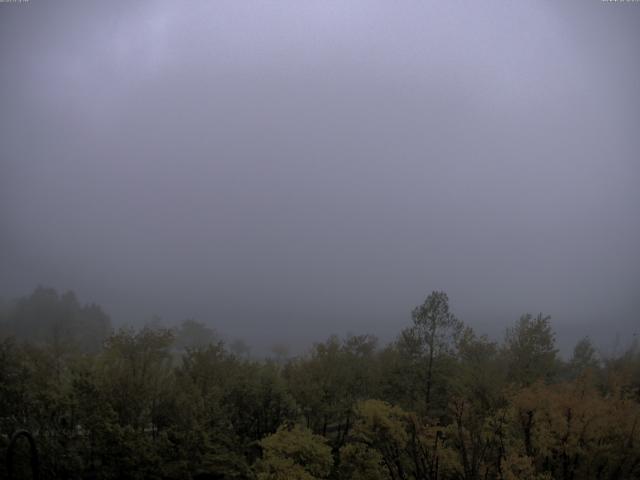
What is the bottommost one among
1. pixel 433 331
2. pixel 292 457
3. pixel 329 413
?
pixel 292 457

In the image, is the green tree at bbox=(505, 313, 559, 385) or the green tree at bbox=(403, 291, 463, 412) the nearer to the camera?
the green tree at bbox=(505, 313, 559, 385)

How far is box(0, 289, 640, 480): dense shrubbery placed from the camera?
1906 cm

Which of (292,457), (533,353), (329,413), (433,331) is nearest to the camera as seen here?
(292,457)

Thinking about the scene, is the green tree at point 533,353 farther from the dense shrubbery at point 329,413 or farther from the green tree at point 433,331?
the green tree at point 433,331

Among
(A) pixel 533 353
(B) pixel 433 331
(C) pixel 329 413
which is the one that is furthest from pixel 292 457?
(A) pixel 533 353

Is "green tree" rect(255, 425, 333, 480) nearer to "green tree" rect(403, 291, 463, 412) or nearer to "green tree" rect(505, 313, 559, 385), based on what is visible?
"green tree" rect(403, 291, 463, 412)

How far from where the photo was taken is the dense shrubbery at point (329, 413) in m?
19.1

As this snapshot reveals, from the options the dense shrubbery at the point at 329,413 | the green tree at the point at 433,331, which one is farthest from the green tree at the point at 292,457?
the green tree at the point at 433,331

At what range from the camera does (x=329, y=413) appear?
28188mm

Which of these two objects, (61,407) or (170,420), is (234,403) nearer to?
(170,420)

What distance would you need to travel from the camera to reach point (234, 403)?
2612cm

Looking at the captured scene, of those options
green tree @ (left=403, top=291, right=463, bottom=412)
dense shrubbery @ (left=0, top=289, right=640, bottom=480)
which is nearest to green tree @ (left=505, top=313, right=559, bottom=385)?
dense shrubbery @ (left=0, top=289, right=640, bottom=480)

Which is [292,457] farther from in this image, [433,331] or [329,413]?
[433,331]

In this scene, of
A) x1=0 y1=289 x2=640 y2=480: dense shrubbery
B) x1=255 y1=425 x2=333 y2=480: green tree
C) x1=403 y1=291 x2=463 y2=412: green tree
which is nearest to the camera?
x1=255 y1=425 x2=333 y2=480: green tree
